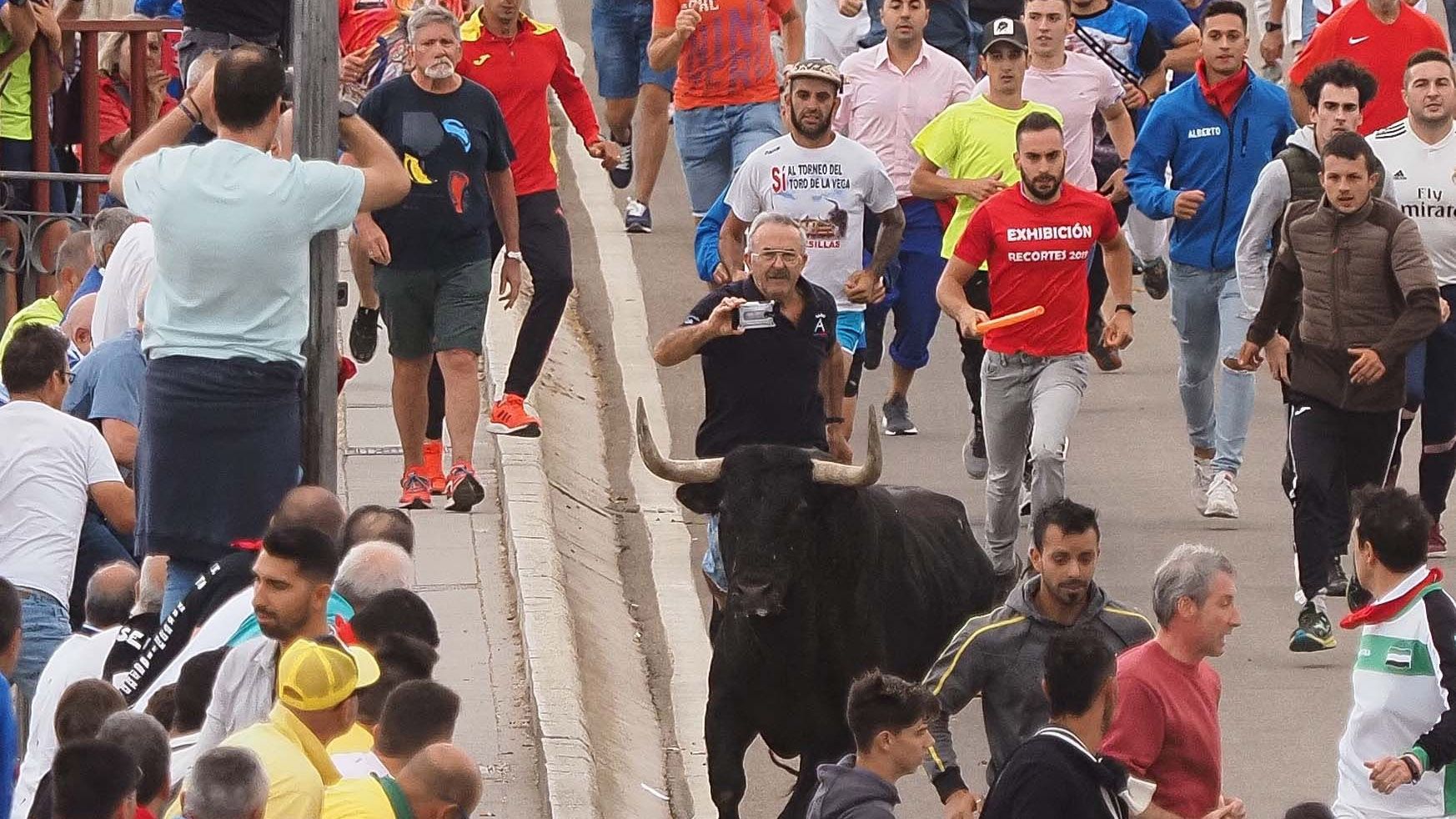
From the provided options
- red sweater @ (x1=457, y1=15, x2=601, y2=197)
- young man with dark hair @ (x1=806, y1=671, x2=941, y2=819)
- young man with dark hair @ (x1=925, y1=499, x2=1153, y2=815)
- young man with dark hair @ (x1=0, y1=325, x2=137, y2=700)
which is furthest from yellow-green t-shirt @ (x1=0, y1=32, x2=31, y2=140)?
young man with dark hair @ (x1=806, y1=671, x2=941, y2=819)

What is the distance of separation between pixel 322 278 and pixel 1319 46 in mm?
8091

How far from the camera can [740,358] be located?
422 inches

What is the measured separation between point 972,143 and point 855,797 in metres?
7.12

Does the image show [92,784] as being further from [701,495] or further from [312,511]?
[701,495]

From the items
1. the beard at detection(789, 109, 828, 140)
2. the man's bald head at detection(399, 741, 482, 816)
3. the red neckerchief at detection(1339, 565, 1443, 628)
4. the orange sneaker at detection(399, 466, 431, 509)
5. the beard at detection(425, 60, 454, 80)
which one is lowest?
the orange sneaker at detection(399, 466, 431, 509)

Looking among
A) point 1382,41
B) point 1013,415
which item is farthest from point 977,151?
point 1382,41

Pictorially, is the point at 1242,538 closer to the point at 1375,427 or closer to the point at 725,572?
the point at 1375,427

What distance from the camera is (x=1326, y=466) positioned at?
11898 millimetres

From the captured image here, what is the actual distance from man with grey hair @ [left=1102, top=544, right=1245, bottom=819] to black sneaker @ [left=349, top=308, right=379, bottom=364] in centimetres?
645

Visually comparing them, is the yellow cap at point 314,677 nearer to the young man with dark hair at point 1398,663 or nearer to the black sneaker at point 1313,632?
the young man with dark hair at point 1398,663

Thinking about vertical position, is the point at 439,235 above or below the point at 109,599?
above

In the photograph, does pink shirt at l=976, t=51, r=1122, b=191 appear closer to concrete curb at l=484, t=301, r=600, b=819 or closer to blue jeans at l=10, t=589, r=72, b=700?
concrete curb at l=484, t=301, r=600, b=819

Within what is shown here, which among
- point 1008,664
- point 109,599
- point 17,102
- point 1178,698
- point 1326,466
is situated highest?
point 1178,698

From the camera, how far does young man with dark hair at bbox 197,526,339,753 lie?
6.95m
